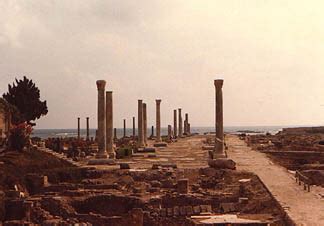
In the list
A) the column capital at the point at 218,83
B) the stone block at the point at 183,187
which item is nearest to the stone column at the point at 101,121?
the column capital at the point at 218,83

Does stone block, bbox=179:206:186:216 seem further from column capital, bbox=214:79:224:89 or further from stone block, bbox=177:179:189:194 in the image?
column capital, bbox=214:79:224:89

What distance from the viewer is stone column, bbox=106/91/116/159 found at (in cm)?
2842

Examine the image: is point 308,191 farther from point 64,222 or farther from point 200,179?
point 64,222

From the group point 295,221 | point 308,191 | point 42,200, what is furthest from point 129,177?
point 295,221

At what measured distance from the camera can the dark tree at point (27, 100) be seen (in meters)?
36.7

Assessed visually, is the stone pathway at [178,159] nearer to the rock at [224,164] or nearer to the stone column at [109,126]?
the stone column at [109,126]

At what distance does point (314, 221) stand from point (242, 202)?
363 cm

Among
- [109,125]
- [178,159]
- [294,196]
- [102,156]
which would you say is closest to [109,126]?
[109,125]

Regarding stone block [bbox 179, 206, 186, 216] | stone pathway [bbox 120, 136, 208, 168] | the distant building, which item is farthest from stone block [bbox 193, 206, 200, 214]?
the distant building

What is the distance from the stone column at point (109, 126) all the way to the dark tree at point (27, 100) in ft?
29.6

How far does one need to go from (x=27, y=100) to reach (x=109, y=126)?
10.4 m

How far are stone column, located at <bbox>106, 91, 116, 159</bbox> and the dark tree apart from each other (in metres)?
9.01

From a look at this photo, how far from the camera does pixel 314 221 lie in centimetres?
1138

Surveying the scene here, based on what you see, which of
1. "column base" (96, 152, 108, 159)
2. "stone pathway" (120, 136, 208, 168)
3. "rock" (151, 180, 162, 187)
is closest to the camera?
"rock" (151, 180, 162, 187)
